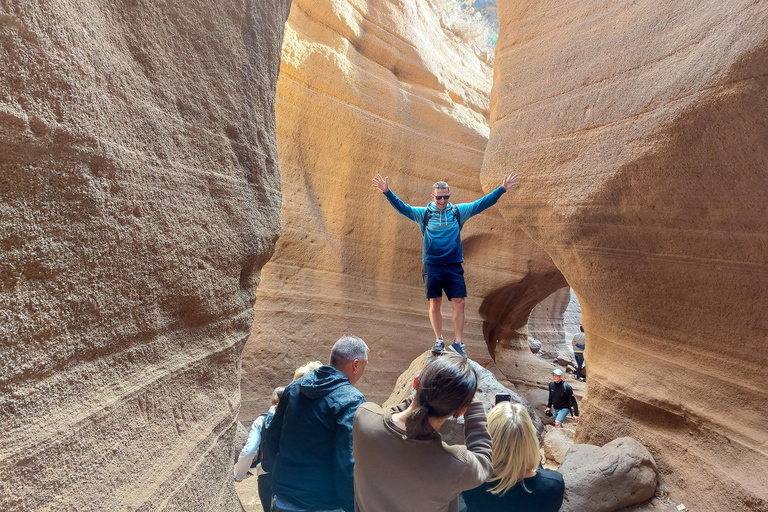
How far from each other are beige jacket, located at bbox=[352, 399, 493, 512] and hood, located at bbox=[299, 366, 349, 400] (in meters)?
0.39

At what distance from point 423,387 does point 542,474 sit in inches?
37.4

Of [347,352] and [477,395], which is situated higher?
[347,352]

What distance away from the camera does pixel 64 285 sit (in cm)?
126

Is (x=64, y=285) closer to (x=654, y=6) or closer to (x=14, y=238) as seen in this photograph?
(x=14, y=238)

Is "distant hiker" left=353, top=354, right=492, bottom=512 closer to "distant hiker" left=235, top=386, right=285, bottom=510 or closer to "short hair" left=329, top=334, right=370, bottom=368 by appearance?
"short hair" left=329, top=334, right=370, bottom=368

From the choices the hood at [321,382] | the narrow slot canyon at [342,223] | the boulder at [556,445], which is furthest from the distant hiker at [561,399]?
the hood at [321,382]

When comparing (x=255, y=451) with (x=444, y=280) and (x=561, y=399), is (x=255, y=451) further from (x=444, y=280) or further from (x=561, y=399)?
(x=561, y=399)

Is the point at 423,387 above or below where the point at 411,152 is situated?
below

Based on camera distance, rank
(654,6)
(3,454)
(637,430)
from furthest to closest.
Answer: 1. (637,430)
2. (654,6)
3. (3,454)

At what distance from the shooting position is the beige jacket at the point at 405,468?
1393mm

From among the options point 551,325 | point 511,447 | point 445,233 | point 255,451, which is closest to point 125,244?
point 255,451

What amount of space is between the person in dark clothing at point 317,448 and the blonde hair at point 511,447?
55cm

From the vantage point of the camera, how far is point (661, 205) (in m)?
3.39

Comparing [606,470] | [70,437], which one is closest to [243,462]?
[70,437]
